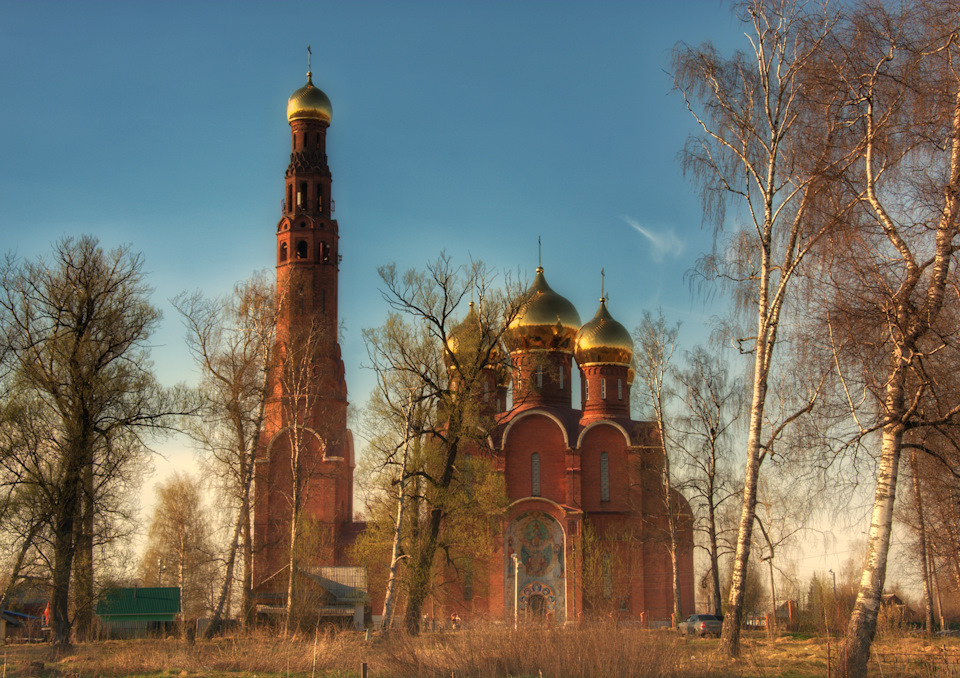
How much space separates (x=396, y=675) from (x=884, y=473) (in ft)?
19.7

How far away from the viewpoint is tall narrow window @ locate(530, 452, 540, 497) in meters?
35.1

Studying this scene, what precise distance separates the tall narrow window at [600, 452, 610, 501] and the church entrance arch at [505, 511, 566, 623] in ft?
7.26

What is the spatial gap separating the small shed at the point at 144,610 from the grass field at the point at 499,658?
466 inches

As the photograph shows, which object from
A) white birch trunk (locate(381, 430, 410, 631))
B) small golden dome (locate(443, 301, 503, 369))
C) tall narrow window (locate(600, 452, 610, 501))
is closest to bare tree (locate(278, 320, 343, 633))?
white birch trunk (locate(381, 430, 410, 631))

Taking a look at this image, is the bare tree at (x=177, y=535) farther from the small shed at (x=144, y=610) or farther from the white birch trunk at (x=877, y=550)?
the white birch trunk at (x=877, y=550)

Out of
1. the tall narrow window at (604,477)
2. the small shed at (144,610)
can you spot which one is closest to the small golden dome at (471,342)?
the small shed at (144,610)

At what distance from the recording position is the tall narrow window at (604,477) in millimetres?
34925

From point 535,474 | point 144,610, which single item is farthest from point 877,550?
point 535,474

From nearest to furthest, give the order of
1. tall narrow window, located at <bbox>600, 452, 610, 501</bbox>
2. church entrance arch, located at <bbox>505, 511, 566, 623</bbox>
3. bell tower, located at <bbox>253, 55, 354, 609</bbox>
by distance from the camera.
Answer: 1. bell tower, located at <bbox>253, 55, 354, 609</bbox>
2. church entrance arch, located at <bbox>505, 511, 566, 623</bbox>
3. tall narrow window, located at <bbox>600, 452, 610, 501</bbox>

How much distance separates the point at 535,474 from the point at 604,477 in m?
2.46

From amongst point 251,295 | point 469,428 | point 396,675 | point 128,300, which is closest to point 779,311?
point 396,675

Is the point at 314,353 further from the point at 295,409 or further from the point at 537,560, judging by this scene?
the point at 537,560

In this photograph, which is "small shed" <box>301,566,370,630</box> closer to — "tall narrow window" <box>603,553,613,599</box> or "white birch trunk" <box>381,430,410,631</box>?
"white birch trunk" <box>381,430,410,631</box>

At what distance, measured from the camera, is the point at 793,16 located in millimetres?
12852
